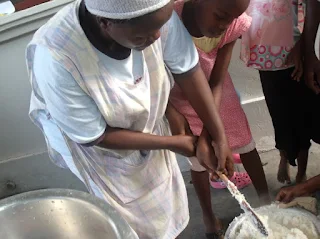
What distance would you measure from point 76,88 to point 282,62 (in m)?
0.71

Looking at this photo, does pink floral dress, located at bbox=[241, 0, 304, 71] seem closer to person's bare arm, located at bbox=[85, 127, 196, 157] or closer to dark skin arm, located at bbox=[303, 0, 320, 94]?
dark skin arm, located at bbox=[303, 0, 320, 94]

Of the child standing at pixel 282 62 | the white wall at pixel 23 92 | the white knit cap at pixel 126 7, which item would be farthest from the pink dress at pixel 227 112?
the white knit cap at pixel 126 7

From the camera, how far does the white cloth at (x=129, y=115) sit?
0.96 metres

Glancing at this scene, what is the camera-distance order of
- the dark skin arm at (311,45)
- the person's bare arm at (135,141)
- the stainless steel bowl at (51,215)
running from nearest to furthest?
the stainless steel bowl at (51,215) < the person's bare arm at (135,141) < the dark skin arm at (311,45)

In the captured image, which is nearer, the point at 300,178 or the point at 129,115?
the point at 129,115

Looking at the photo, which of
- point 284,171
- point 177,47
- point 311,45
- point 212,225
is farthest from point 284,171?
point 177,47

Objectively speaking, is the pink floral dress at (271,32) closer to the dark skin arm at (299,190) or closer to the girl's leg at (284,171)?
the dark skin arm at (299,190)

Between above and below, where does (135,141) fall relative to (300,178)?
above

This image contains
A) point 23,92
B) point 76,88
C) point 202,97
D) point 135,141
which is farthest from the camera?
point 23,92

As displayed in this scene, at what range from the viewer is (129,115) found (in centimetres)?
106

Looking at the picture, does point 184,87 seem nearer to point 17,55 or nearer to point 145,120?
point 145,120

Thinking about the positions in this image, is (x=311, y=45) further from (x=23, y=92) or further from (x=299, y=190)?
(x=23, y=92)

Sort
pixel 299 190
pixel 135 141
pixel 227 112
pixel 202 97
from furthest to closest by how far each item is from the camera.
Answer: pixel 227 112 < pixel 299 190 < pixel 202 97 < pixel 135 141

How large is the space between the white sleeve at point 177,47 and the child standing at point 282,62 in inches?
12.2
